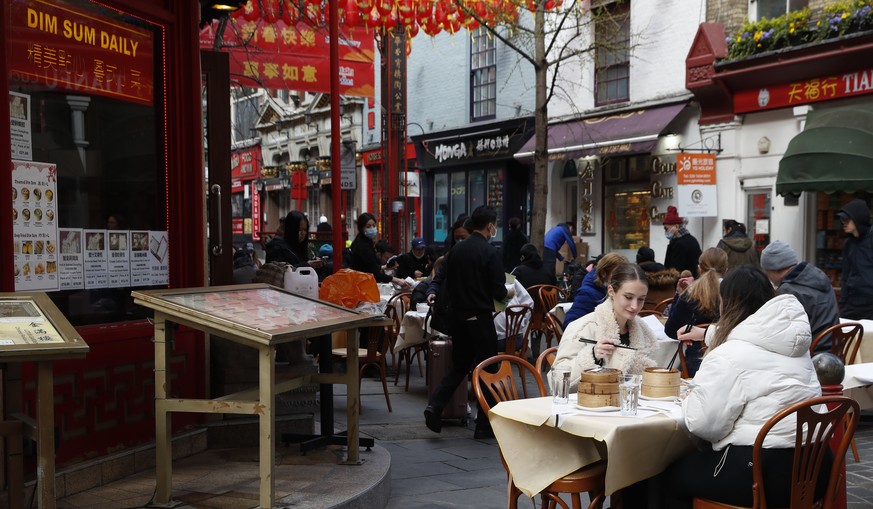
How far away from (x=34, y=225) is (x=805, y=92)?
12.9 metres

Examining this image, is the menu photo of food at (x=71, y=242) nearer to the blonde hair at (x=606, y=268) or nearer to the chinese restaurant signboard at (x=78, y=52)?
the chinese restaurant signboard at (x=78, y=52)

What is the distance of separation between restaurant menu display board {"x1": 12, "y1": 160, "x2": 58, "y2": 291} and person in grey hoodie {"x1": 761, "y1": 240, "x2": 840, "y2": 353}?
17.5 ft

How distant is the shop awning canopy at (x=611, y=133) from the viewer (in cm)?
1698

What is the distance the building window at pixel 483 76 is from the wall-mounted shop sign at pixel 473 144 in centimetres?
60

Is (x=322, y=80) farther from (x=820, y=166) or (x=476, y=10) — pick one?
(x=820, y=166)

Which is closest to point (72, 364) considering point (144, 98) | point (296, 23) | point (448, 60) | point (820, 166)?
point (144, 98)

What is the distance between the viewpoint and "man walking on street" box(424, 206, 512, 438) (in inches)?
299

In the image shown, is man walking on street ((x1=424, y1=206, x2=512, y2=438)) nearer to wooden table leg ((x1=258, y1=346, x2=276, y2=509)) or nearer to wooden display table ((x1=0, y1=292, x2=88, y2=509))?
wooden table leg ((x1=258, y1=346, x2=276, y2=509))

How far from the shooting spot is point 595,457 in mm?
4379

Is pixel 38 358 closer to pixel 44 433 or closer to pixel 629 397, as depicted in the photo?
pixel 44 433

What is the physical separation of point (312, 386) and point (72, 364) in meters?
2.43

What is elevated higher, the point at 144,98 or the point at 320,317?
the point at 144,98

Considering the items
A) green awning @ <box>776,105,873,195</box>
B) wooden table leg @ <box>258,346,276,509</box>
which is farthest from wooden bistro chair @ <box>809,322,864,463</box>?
green awning @ <box>776,105,873,195</box>

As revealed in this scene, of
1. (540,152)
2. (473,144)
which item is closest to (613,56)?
(540,152)
